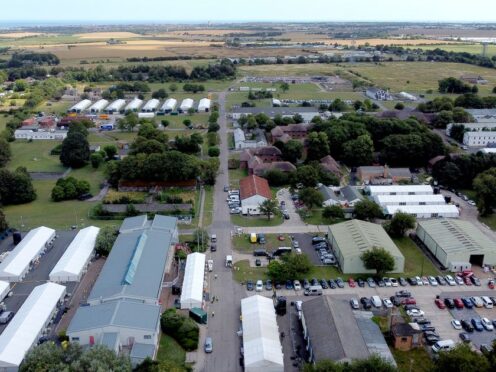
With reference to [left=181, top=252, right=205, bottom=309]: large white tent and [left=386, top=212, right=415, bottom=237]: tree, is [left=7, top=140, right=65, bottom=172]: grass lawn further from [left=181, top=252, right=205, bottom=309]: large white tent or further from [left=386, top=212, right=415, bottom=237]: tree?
[left=386, top=212, right=415, bottom=237]: tree

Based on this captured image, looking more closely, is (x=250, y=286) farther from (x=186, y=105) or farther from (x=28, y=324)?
(x=186, y=105)

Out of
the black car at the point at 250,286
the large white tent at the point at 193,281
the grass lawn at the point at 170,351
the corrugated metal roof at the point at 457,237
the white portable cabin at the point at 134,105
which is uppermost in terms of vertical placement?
the corrugated metal roof at the point at 457,237

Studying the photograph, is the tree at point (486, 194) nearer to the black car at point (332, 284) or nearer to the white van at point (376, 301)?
the white van at point (376, 301)

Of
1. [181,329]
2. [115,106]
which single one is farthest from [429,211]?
[115,106]

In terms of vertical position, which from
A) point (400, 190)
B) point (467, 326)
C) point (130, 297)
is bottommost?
point (467, 326)

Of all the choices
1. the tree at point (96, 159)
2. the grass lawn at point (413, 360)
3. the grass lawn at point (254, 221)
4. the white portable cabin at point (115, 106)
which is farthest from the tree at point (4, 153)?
the grass lawn at point (413, 360)

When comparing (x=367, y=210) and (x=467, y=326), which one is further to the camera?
(x=367, y=210)
